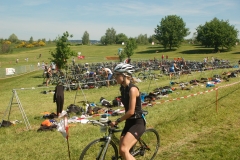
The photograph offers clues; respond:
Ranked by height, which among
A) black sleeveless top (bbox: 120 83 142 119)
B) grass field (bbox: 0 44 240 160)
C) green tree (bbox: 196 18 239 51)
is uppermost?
green tree (bbox: 196 18 239 51)

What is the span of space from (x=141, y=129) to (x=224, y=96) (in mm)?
10431

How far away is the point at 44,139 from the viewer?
27.8 feet

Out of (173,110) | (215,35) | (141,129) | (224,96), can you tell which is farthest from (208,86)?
(215,35)

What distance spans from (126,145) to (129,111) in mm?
617

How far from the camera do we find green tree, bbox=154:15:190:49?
289 ft

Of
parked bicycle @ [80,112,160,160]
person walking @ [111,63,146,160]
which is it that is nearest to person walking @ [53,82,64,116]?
parked bicycle @ [80,112,160,160]

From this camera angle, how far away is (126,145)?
15.1 ft

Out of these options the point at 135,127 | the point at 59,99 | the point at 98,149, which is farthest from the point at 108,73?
the point at 135,127

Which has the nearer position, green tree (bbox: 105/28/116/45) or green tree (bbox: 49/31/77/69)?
green tree (bbox: 49/31/77/69)

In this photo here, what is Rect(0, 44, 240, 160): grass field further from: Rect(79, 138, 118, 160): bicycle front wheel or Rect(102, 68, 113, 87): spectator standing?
Rect(102, 68, 113, 87): spectator standing

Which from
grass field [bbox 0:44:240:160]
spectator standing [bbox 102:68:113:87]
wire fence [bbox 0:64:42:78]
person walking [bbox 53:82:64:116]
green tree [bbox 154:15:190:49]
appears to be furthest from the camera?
green tree [bbox 154:15:190:49]

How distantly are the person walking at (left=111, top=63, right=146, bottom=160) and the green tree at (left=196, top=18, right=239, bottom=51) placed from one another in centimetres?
7469

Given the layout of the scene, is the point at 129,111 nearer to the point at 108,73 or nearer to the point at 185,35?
the point at 108,73

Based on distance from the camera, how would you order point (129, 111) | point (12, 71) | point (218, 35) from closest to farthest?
point (129, 111)
point (12, 71)
point (218, 35)
